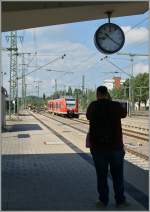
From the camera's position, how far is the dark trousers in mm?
8883

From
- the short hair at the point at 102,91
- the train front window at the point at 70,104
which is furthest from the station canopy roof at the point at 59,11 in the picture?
the train front window at the point at 70,104

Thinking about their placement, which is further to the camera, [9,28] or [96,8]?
[9,28]

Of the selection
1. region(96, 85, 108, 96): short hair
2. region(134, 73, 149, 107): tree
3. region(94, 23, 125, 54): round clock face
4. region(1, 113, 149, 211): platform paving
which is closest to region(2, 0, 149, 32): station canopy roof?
region(94, 23, 125, 54): round clock face

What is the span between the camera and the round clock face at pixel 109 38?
1103 cm

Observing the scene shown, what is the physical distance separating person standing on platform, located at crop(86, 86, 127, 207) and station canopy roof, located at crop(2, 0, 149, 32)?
1.88 metres

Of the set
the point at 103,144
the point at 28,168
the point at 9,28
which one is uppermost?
the point at 9,28

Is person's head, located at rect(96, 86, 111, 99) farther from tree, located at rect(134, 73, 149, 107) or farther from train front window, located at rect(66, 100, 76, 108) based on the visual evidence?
tree, located at rect(134, 73, 149, 107)

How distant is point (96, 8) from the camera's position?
10898 mm

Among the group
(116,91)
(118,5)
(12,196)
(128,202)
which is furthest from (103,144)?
(116,91)

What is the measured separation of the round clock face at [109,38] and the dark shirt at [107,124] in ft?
8.06

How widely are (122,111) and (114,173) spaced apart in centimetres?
95

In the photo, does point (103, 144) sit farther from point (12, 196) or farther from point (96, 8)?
point (96, 8)

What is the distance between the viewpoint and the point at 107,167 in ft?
29.5

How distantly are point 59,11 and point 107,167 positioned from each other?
136 inches
